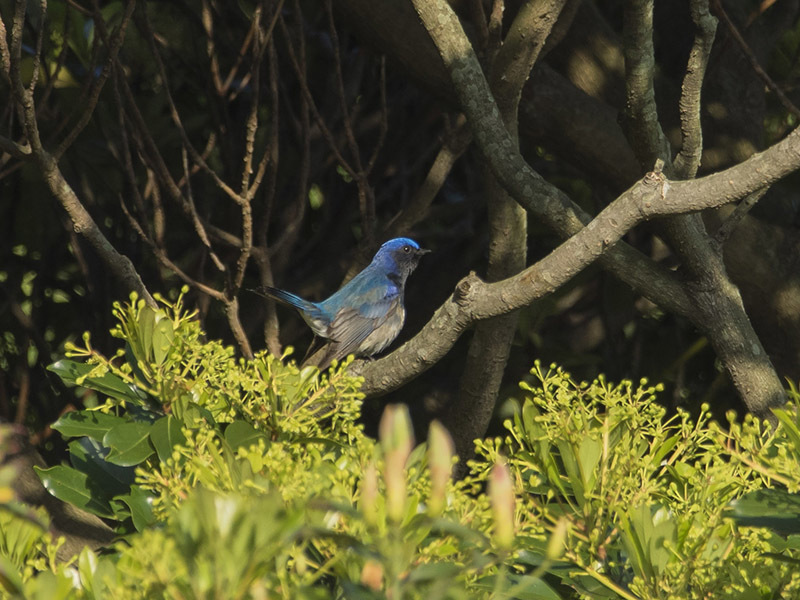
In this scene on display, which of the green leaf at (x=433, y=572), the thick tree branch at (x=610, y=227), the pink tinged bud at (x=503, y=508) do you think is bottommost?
the thick tree branch at (x=610, y=227)

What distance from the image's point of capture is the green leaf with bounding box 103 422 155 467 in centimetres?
204

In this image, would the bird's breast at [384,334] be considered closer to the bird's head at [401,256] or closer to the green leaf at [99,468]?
the bird's head at [401,256]

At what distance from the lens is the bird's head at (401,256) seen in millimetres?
6312

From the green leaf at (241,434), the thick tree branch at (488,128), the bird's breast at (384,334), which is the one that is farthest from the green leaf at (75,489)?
the bird's breast at (384,334)

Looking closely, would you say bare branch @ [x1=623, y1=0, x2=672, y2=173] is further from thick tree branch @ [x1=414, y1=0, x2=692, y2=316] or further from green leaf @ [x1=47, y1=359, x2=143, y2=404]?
green leaf @ [x1=47, y1=359, x2=143, y2=404]

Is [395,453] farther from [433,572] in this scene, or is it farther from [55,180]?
[55,180]

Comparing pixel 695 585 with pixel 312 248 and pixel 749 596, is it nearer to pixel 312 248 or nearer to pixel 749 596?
pixel 749 596

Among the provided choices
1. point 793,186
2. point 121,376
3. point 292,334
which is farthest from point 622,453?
point 292,334

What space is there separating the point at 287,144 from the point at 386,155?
2.06ft

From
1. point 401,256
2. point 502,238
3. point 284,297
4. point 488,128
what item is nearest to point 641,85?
point 488,128

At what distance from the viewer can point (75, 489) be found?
2.23 m

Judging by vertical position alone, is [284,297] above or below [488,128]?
below

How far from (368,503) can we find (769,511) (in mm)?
835

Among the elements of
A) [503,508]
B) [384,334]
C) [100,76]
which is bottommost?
[384,334]
